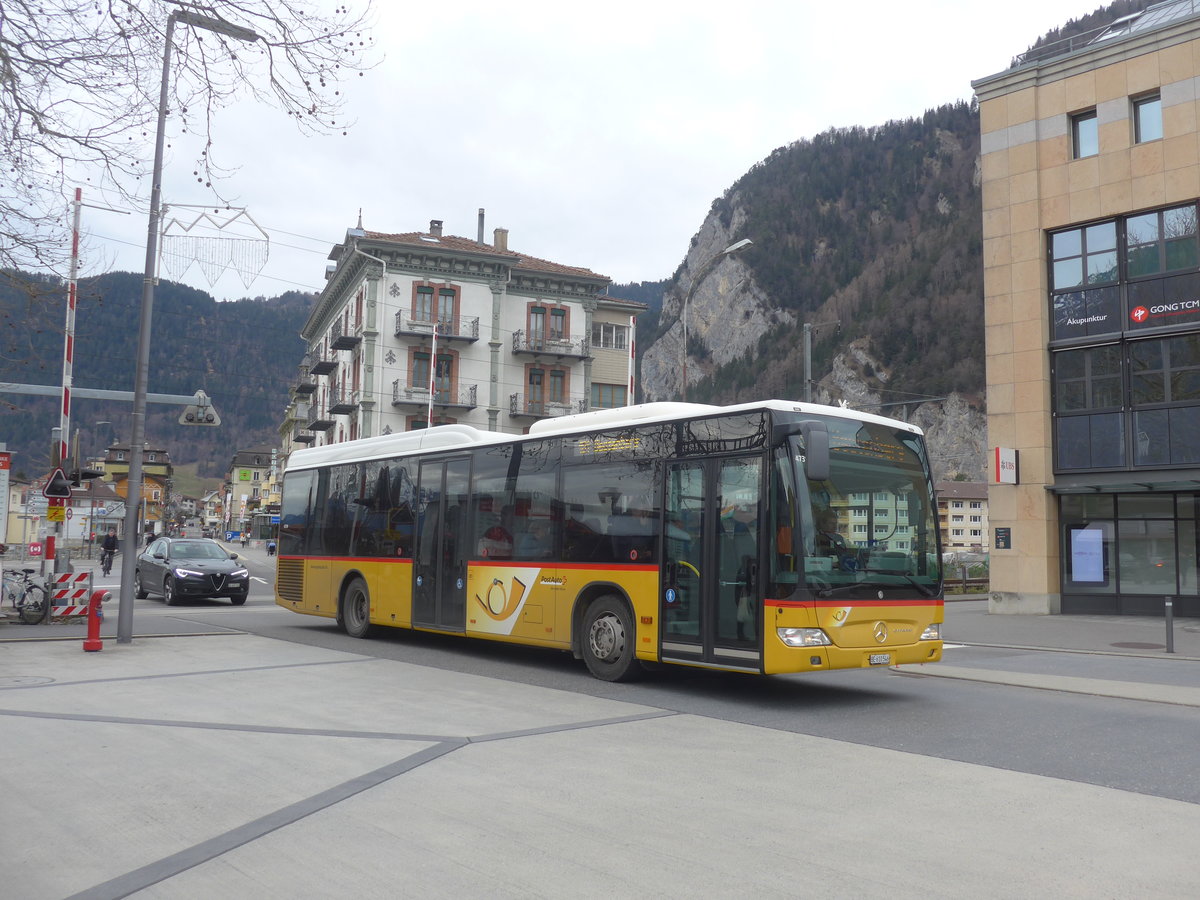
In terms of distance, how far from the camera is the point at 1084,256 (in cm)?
2675

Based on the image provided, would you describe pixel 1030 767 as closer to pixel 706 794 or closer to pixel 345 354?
pixel 706 794

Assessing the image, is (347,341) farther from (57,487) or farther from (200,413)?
(57,487)

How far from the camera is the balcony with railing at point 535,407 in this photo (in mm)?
54844

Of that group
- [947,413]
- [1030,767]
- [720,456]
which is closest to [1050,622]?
[720,456]

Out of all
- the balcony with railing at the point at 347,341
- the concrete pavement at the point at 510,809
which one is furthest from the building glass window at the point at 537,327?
the concrete pavement at the point at 510,809

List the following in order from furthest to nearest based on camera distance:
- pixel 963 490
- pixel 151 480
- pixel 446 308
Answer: pixel 963 490
pixel 151 480
pixel 446 308

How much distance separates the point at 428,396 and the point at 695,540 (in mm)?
43384

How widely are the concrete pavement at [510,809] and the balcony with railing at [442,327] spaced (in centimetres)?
4294

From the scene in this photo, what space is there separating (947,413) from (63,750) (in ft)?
494

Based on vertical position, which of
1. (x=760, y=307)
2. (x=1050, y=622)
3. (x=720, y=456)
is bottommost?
(x=1050, y=622)

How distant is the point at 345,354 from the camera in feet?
190

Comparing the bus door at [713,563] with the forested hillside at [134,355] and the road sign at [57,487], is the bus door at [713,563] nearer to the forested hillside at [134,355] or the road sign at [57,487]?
the forested hillside at [134,355]

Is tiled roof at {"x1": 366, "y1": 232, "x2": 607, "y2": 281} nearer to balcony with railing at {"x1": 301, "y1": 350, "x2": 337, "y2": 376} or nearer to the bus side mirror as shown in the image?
balcony with railing at {"x1": 301, "y1": 350, "x2": 337, "y2": 376}

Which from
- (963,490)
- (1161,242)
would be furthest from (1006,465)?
(963,490)
